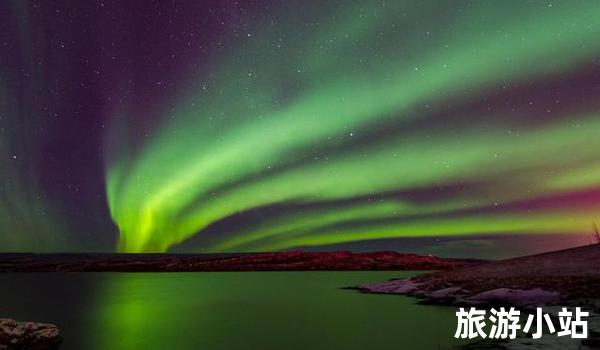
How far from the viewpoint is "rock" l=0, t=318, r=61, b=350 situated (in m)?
23.1

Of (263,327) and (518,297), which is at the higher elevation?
(518,297)

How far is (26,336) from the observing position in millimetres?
24016

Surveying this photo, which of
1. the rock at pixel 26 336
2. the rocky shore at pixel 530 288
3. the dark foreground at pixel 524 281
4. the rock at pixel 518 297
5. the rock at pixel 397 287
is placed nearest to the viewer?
the rock at pixel 26 336

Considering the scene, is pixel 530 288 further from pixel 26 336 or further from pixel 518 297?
pixel 26 336

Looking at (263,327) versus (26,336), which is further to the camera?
(263,327)

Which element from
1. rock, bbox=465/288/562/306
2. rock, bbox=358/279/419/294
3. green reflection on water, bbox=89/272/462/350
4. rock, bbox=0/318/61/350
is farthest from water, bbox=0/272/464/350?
rock, bbox=0/318/61/350

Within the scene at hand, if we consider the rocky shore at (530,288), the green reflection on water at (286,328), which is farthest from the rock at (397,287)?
the green reflection on water at (286,328)

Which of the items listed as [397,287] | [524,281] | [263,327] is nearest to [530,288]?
[524,281]

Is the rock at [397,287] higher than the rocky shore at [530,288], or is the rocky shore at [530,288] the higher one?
the rocky shore at [530,288]

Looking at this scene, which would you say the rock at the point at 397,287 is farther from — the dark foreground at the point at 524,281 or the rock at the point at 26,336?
the rock at the point at 26,336

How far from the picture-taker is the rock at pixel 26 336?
23.1 metres

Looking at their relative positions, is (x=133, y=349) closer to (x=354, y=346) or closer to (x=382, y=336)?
(x=354, y=346)

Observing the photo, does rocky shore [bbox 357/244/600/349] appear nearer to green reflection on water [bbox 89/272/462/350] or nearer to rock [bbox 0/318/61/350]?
green reflection on water [bbox 89/272/462/350]

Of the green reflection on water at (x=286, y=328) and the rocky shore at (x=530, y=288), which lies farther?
the green reflection on water at (x=286, y=328)
